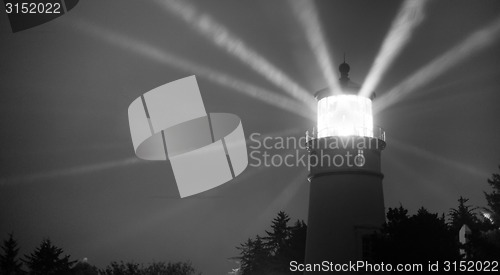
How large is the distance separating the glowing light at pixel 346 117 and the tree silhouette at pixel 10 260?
43163 millimetres

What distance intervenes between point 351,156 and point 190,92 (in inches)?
929

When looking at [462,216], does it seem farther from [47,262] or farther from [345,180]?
[47,262]

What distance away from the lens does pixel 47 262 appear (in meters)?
51.3

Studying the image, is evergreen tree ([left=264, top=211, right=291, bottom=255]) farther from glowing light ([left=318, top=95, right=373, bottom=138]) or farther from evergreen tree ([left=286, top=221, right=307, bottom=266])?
glowing light ([left=318, top=95, right=373, bottom=138])

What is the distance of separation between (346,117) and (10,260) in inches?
1832

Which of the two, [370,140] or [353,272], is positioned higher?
[370,140]

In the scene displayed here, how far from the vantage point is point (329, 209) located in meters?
21.5

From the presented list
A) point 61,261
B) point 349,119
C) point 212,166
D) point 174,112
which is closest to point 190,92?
point 174,112

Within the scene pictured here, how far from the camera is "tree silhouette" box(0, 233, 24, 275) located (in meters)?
57.2

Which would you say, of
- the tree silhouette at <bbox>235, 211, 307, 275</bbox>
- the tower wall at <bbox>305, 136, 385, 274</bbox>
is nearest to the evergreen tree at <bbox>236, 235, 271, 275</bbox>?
the tree silhouette at <bbox>235, 211, 307, 275</bbox>

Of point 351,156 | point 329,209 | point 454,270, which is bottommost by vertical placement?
point 454,270

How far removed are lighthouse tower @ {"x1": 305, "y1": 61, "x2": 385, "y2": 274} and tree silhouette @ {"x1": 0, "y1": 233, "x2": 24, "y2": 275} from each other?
42.4m

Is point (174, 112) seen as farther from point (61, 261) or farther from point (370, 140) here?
point (370, 140)

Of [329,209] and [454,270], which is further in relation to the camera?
[329,209]
